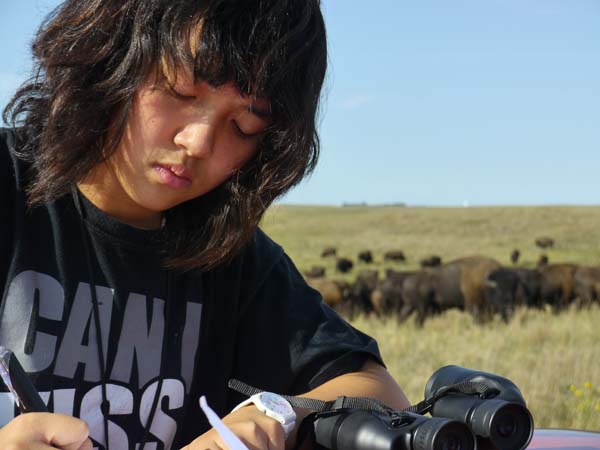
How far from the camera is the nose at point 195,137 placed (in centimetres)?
161

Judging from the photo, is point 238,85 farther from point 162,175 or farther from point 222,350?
point 222,350

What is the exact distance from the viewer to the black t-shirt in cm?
169

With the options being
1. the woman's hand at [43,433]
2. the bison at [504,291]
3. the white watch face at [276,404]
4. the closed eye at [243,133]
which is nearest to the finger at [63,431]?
the woman's hand at [43,433]

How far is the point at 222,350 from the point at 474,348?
8853mm

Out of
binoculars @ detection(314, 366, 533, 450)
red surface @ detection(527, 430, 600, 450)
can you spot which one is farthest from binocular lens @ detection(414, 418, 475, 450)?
red surface @ detection(527, 430, 600, 450)

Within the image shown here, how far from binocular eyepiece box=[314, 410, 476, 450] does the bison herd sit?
43.9 feet

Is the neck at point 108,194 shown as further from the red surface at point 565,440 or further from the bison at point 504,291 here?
the bison at point 504,291

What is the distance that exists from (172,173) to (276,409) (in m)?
0.51

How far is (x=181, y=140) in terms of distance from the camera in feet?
5.29

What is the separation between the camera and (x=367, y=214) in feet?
190

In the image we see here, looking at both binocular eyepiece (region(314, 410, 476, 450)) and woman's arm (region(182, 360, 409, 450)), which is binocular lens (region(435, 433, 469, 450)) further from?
woman's arm (region(182, 360, 409, 450))

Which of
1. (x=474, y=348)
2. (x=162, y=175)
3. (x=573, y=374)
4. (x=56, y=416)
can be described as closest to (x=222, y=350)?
(x=162, y=175)

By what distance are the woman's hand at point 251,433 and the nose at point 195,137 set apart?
0.51 meters

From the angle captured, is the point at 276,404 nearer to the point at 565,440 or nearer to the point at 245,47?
the point at 245,47
